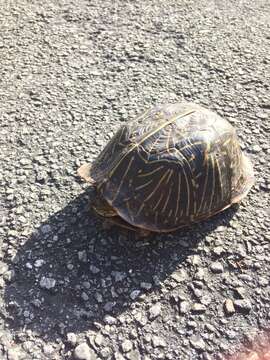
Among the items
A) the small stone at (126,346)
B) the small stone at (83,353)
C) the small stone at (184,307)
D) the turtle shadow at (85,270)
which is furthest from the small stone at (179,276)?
the small stone at (83,353)

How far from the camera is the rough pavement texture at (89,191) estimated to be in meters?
2.42

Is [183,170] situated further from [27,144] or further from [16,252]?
[27,144]

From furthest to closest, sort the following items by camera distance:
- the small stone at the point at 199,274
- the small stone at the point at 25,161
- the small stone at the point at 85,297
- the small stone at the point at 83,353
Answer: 1. the small stone at the point at 25,161
2. the small stone at the point at 199,274
3. the small stone at the point at 85,297
4. the small stone at the point at 83,353

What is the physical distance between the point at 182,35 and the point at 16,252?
2878 mm

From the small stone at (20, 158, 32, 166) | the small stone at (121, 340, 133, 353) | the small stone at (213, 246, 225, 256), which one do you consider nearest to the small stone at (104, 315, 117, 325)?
the small stone at (121, 340, 133, 353)

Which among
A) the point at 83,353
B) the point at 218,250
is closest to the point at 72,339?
the point at 83,353

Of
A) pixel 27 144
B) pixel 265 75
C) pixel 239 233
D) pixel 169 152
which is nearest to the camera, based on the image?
pixel 169 152

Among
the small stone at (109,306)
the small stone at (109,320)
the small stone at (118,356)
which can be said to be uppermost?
the small stone at (109,306)

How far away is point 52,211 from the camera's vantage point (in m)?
2.99

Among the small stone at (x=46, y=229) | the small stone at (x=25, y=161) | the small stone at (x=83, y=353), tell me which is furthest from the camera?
the small stone at (x=25, y=161)

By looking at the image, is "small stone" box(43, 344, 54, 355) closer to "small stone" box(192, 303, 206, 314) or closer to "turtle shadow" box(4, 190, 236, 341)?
"turtle shadow" box(4, 190, 236, 341)

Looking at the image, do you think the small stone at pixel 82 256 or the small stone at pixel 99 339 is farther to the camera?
the small stone at pixel 82 256

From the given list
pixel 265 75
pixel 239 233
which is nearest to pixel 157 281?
pixel 239 233

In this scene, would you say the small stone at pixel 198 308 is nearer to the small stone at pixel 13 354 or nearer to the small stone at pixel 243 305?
the small stone at pixel 243 305
